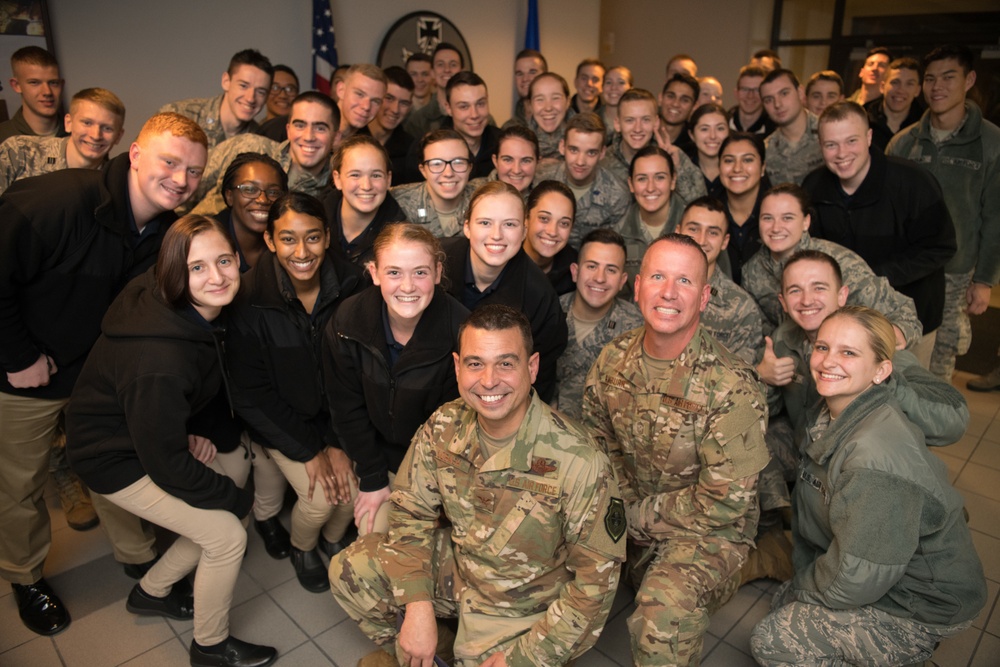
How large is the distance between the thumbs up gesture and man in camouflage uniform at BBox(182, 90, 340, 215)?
2299mm

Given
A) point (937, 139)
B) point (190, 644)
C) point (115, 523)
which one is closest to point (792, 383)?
point (937, 139)

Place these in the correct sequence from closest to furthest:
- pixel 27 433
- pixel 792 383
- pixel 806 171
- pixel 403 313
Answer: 1. pixel 403 313
2. pixel 27 433
3. pixel 792 383
4. pixel 806 171

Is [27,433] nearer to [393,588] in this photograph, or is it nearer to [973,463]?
[393,588]

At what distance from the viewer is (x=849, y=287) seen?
3129 millimetres

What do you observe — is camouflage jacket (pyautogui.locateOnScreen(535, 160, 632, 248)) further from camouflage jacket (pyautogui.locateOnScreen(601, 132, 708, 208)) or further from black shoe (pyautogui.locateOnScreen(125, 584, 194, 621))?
black shoe (pyautogui.locateOnScreen(125, 584, 194, 621))

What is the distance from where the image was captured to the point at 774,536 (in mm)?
3098

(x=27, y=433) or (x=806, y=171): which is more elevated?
(x=806, y=171)

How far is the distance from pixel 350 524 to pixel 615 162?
266 cm

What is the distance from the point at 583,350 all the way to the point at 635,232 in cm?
87

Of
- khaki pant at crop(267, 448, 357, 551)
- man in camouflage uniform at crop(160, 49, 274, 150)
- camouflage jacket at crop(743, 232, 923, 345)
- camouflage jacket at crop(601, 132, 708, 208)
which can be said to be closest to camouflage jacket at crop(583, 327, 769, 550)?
camouflage jacket at crop(743, 232, 923, 345)

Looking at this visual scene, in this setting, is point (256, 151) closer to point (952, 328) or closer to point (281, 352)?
point (281, 352)

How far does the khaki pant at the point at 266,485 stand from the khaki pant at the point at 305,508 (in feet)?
0.36

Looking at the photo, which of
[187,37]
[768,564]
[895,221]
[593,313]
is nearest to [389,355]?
[593,313]

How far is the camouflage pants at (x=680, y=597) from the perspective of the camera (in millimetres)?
2168
